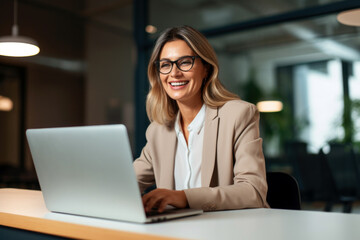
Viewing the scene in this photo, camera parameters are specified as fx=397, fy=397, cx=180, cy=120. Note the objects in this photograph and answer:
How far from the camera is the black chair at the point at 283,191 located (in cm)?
160

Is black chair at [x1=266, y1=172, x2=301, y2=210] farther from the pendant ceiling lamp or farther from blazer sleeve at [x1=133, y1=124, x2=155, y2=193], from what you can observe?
the pendant ceiling lamp

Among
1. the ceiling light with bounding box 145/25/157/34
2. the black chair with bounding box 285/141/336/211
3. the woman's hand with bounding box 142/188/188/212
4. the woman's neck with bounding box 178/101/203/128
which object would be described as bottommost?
the black chair with bounding box 285/141/336/211

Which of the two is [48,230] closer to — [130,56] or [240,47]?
[240,47]

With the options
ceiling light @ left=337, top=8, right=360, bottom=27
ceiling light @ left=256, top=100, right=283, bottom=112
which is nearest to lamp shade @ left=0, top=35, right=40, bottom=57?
ceiling light @ left=337, top=8, right=360, bottom=27

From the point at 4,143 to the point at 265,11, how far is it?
244 inches

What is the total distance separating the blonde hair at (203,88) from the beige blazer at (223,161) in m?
0.06

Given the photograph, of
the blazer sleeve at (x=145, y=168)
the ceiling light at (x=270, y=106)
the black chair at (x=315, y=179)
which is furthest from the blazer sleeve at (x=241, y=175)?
the ceiling light at (x=270, y=106)

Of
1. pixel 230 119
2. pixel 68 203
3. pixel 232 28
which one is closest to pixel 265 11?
pixel 232 28

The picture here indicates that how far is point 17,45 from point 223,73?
408 cm

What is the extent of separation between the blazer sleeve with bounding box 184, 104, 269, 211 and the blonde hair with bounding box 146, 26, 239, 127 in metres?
0.21

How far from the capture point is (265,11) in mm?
3707

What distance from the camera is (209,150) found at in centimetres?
170

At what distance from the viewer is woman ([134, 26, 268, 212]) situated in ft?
5.37

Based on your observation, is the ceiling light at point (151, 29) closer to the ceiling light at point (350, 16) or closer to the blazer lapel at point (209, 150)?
the ceiling light at point (350, 16)
